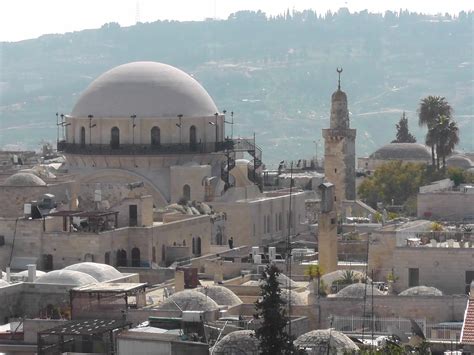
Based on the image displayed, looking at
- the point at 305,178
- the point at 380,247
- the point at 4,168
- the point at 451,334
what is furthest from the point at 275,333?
the point at 305,178

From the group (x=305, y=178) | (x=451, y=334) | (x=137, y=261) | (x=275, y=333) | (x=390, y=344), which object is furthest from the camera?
(x=305, y=178)

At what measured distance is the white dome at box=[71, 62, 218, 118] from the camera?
246ft

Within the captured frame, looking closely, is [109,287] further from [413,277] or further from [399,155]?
[399,155]

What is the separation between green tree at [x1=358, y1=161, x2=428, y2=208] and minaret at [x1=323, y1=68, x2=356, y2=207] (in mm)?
6665

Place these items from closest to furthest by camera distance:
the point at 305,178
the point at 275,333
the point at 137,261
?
the point at 275,333 < the point at 137,261 < the point at 305,178

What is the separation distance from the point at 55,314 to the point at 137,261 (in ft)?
50.2

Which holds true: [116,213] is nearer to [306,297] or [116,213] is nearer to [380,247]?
[380,247]

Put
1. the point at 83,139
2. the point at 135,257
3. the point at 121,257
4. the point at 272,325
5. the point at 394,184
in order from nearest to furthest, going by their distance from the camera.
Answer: the point at 272,325
the point at 121,257
the point at 135,257
the point at 83,139
the point at 394,184

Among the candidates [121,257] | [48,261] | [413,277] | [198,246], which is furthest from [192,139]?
[413,277]

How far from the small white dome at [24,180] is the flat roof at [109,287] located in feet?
72.5

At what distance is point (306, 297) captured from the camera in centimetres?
4656

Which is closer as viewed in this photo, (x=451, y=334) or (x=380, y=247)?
(x=451, y=334)

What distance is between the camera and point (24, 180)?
227 feet

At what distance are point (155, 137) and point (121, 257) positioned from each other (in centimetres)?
1583
